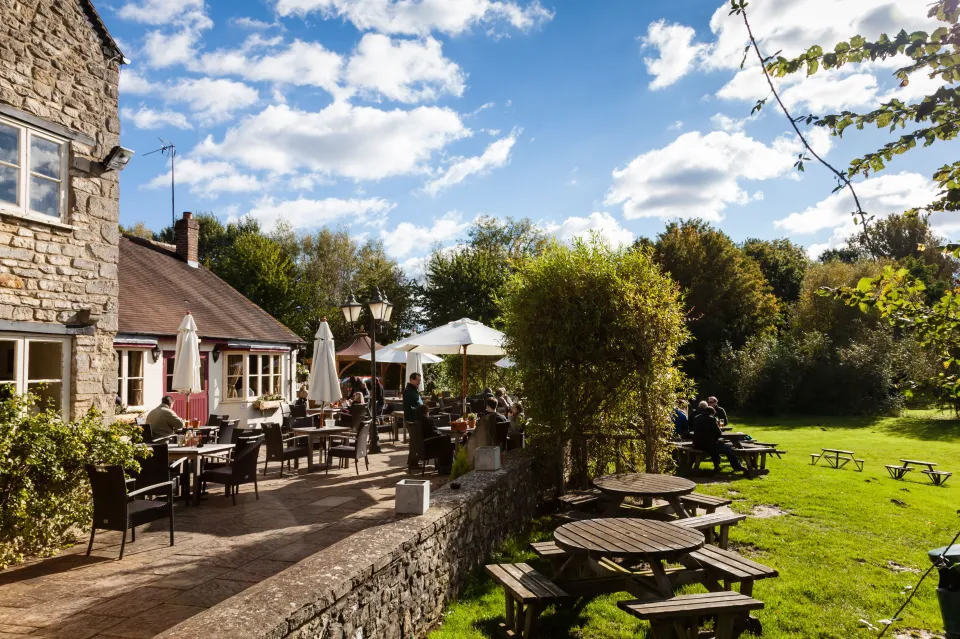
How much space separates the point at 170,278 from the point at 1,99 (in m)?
13.3

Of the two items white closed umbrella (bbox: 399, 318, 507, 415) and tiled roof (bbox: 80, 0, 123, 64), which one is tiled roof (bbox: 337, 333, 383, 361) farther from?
tiled roof (bbox: 80, 0, 123, 64)

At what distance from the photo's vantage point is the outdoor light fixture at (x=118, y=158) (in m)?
7.80

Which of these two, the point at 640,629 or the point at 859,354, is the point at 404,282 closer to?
the point at 859,354

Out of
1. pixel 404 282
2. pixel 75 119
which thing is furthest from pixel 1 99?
pixel 404 282

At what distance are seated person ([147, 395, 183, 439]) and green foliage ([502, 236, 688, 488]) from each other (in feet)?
17.5

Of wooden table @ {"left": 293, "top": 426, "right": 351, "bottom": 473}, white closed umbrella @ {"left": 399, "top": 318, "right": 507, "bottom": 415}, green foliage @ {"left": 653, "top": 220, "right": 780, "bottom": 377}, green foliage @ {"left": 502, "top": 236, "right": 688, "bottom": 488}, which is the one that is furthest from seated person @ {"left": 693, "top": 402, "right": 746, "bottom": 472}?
green foliage @ {"left": 653, "top": 220, "right": 780, "bottom": 377}

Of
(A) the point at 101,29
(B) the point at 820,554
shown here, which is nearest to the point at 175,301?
(A) the point at 101,29

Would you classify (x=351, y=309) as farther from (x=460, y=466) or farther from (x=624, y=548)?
(x=624, y=548)

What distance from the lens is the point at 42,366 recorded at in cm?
735

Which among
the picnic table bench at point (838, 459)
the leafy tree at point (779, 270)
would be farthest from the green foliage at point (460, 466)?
the leafy tree at point (779, 270)

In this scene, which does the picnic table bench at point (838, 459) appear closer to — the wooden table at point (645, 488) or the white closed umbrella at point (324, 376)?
the wooden table at point (645, 488)

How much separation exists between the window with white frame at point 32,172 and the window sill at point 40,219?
0.05ft

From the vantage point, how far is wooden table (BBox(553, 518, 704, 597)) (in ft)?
14.1

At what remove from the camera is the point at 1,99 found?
6.63m
